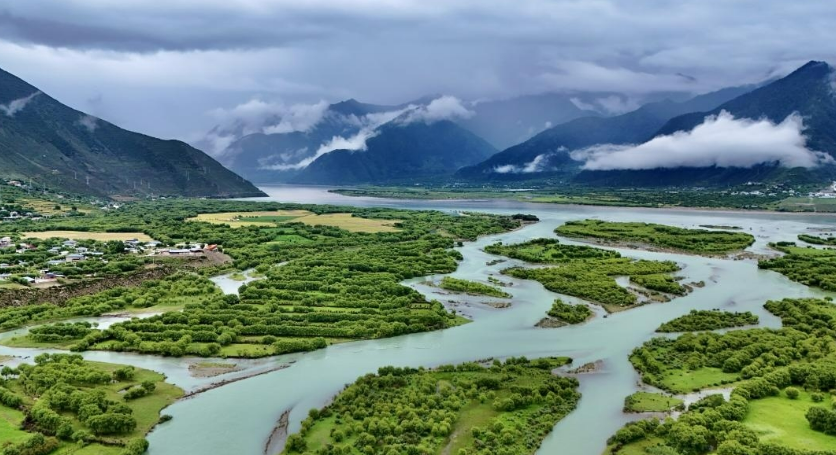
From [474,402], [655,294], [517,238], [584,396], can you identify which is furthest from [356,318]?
[517,238]

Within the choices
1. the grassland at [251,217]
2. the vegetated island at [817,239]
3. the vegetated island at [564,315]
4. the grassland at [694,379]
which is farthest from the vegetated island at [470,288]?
the vegetated island at [817,239]

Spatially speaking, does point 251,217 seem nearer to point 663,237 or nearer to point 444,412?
point 663,237

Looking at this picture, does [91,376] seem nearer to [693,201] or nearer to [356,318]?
[356,318]

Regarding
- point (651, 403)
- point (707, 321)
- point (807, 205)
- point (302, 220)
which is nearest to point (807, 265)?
point (707, 321)

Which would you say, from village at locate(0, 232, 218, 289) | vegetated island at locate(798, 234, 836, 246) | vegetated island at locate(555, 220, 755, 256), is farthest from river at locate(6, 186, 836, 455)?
vegetated island at locate(798, 234, 836, 246)

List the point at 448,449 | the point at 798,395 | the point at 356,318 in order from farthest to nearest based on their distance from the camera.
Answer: the point at 356,318 < the point at 798,395 < the point at 448,449

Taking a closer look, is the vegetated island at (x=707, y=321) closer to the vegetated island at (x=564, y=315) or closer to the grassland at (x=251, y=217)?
the vegetated island at (x=564, y=315)

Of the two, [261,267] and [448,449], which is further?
[261,267]
